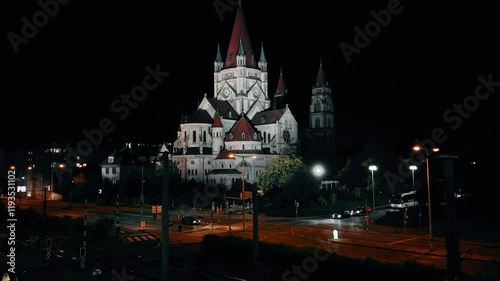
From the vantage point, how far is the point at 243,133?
3221 inches

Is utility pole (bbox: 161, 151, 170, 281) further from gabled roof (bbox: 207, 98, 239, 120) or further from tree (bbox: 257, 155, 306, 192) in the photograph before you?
gabled roof (bbox: 207, 98, 239, 120)

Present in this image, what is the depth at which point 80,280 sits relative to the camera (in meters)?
20.8

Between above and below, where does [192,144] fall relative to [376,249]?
above

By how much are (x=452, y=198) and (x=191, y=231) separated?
97.5 ft

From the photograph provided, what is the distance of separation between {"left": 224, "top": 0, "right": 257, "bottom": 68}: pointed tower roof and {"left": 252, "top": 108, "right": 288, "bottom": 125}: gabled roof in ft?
36.2

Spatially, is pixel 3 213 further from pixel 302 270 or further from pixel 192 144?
pixel 192 144

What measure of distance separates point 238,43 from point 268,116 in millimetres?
17341

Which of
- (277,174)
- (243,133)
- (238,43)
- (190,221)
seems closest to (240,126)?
(243,133)

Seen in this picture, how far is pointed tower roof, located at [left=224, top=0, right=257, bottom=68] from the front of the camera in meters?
94.4

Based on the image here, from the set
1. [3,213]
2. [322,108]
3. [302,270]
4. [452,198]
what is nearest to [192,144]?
[322,108]

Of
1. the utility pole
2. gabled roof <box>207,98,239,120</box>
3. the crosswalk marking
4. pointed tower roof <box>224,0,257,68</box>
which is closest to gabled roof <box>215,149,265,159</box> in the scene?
gabled roof <box>207,98,239,120</box>

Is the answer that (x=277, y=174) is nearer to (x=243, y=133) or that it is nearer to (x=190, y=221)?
(x=243, y=133)

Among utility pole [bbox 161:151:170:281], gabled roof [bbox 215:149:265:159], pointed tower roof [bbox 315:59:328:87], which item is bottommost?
utility pole [bbox 161:151:170:281]

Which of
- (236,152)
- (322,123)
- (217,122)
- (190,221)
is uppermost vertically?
(322,123)
